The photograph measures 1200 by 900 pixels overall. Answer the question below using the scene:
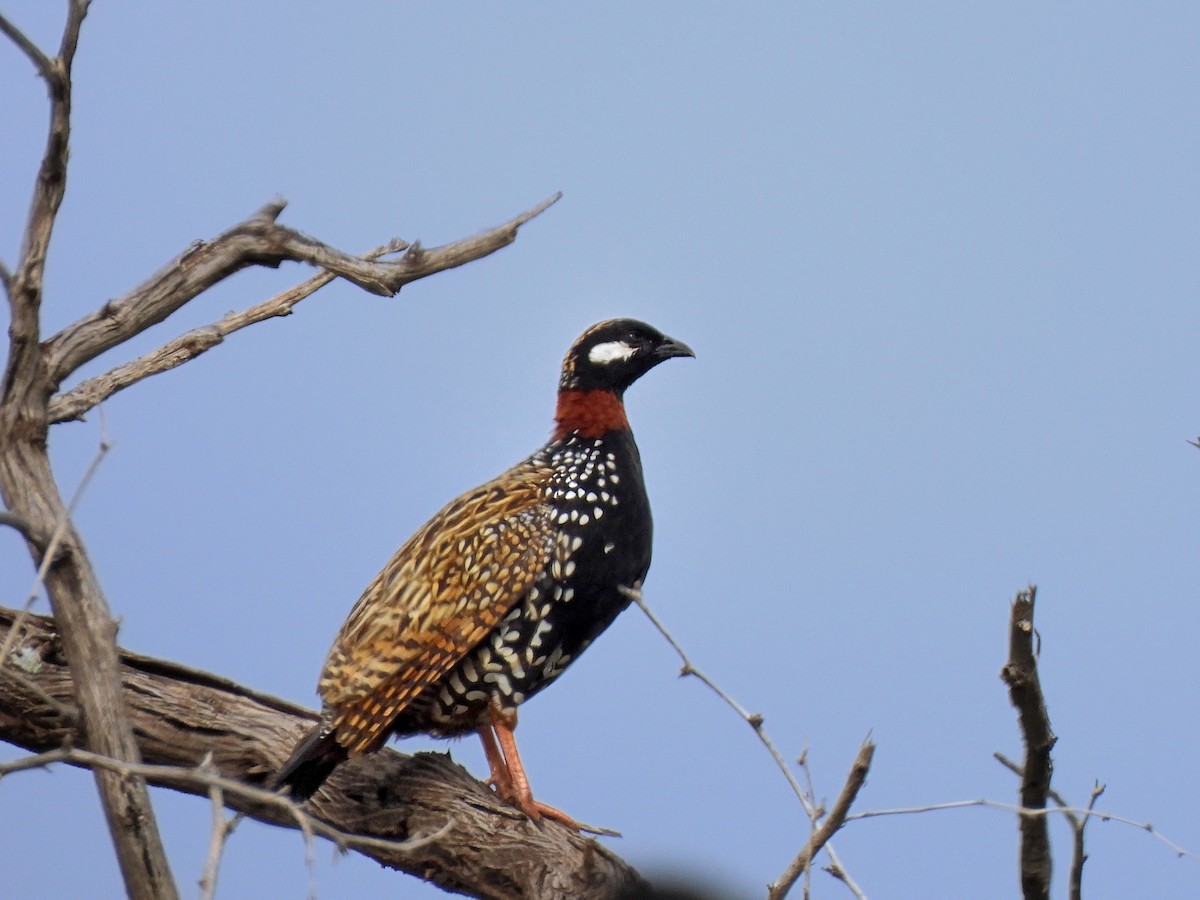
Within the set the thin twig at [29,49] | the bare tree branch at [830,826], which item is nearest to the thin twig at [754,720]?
the bare tree branch at [830,826]

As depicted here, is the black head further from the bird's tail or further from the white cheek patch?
the bird's tail

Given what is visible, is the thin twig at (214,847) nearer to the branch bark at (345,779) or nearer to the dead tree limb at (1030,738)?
the dead tree limb at (1030,738)

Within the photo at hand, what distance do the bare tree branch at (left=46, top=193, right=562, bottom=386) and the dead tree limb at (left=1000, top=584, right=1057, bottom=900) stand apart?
0.95 meters

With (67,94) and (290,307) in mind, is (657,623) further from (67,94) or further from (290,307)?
(290,307)

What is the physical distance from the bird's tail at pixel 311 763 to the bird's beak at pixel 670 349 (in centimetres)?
124

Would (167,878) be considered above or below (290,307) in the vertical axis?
below

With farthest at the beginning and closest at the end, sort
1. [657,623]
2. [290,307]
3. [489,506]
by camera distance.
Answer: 1. [489,506]
2. [290,307]
3. [657,623]

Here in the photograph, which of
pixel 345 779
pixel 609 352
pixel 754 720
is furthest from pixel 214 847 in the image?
pixel 609 352

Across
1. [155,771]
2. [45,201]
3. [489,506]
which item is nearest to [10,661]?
[489,506]

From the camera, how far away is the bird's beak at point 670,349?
3680mm

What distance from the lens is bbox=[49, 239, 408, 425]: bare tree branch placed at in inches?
121

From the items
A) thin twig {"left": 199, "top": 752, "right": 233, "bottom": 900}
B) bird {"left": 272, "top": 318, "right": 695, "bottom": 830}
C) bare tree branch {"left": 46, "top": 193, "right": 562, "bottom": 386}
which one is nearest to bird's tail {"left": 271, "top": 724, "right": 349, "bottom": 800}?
bird {"left": 272, "top": 318, "right": 695, "bottom": 830}

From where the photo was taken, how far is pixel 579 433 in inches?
142

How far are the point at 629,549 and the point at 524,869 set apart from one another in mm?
741
